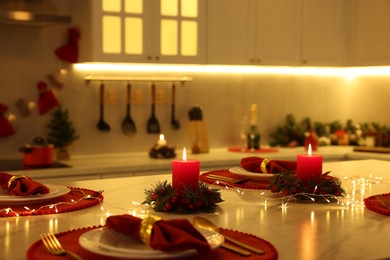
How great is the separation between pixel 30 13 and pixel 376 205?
2606 millimetres

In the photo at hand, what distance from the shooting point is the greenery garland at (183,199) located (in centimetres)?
165

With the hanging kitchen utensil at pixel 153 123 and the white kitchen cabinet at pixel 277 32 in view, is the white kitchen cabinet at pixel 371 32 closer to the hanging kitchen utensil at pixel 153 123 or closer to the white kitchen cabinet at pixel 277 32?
the white kitchen cabinet at pixel 277 32

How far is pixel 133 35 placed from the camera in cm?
408

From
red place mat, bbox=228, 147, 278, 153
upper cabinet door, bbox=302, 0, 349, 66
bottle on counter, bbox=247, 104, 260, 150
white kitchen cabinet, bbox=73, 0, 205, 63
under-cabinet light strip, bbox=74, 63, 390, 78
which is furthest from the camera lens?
upper cabinet door, bbox=302, 0, 349, 66

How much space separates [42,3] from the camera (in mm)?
3914

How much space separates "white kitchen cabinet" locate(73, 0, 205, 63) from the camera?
3957 mm

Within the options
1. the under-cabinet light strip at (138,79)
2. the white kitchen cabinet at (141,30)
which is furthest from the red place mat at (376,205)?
the under-cabinet light strip at (138,79)

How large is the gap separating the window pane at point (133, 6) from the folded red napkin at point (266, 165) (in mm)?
2149

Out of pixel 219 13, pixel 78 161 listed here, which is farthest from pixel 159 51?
pixel 78 161

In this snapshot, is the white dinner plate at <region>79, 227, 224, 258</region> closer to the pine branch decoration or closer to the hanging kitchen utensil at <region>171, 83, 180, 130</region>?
the pine branch decoration

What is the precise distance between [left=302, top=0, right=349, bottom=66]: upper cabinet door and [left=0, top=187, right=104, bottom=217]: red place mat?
326 centimetres

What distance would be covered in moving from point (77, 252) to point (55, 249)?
1.7 inches

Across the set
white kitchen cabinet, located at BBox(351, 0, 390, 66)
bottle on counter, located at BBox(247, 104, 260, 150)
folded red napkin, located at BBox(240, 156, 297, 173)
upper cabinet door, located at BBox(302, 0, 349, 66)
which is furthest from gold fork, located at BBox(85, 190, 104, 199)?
white kitchen cabinet, located at BBox(351, 0, 390, 66)

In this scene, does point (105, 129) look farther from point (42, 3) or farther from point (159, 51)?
point (42, 3)
